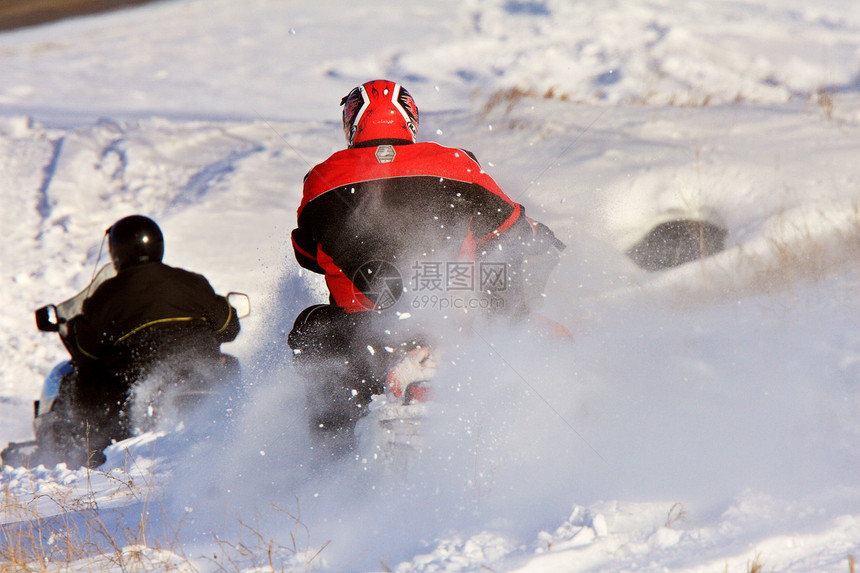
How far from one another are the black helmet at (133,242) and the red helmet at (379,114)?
1371 mm

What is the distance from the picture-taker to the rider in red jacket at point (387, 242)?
292 centimetres

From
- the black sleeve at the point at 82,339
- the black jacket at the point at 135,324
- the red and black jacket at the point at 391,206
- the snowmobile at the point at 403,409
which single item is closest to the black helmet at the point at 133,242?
the black jacket at the point at 135,324

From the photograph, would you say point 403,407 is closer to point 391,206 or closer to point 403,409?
point 403,409

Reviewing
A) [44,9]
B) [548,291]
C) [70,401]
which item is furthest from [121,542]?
[44,9]

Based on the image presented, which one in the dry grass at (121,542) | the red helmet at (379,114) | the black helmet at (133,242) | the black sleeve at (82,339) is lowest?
the dry grass at (121,542)

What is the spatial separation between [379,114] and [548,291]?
2458 mm

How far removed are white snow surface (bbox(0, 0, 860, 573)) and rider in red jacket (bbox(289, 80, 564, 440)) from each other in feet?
1.15

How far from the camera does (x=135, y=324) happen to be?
3.70m

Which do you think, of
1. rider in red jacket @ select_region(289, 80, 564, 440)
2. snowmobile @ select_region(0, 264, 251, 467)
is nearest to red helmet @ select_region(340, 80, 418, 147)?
rider in red jacket @ select_region(289, 80, 564, 440)

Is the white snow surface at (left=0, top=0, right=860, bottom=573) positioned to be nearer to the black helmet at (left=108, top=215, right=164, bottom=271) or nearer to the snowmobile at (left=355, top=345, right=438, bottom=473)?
the snowmobile at (left=355, top=345, right=438, bottom=473)

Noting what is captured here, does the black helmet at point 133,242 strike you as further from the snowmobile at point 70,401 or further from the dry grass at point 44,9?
the dry grass at point 44,9

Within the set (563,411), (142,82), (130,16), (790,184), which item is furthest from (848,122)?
(130,16)

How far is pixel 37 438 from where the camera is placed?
3.96 metres

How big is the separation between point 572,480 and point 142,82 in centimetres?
1087
